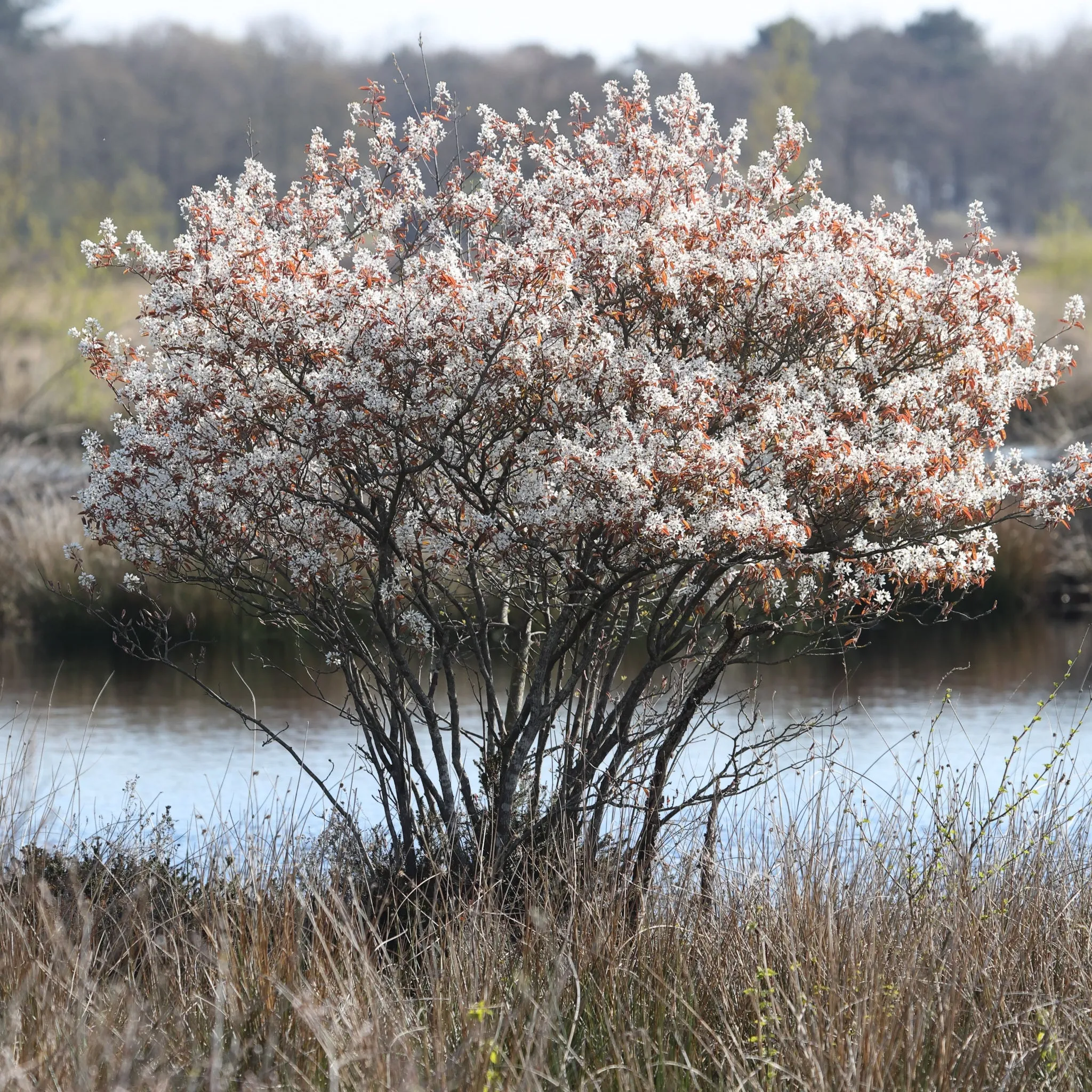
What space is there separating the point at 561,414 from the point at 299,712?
724 centimetres

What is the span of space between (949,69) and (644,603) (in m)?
87.8

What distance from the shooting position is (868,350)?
18.0 ft

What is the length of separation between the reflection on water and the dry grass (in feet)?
7.09

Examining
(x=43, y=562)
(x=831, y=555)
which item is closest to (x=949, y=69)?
(x=43, y=562)

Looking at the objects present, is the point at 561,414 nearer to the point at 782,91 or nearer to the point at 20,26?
the point at 782,91

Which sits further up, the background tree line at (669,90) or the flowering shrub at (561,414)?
the background tree line at (669,90)

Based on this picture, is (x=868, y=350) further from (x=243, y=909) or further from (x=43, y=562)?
(x=43, y=562)

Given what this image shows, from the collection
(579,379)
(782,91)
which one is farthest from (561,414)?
(782,91)

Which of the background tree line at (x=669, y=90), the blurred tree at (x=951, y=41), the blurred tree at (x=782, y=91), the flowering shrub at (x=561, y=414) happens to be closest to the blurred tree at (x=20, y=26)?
the background tree line at (x=669, y=90)

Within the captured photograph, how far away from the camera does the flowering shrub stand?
15.9 feet

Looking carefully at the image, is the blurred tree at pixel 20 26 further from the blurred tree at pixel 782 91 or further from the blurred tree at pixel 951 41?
the blurred tree at pixel 951 41

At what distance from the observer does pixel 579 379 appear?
498 cm

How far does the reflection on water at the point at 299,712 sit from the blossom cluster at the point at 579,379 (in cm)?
219

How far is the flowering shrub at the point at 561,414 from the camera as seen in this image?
15.9 feet
